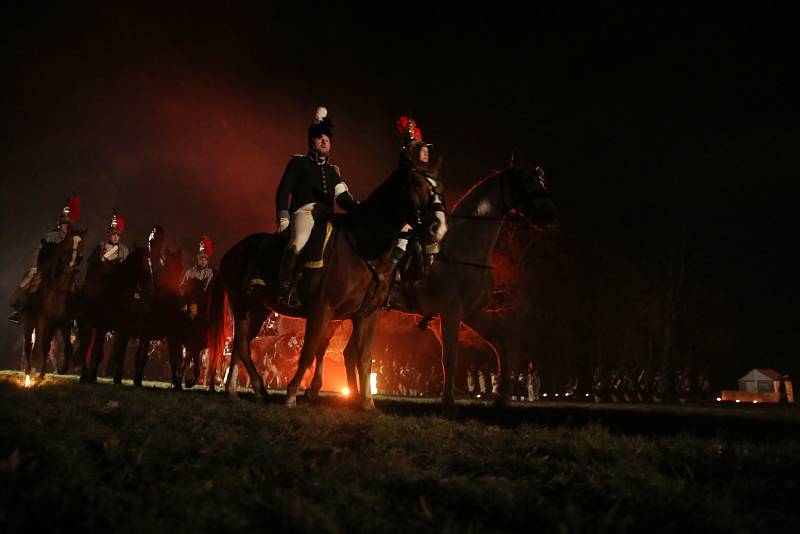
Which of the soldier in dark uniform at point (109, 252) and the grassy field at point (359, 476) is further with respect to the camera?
the soldier in dark uniform at point (109, 252)

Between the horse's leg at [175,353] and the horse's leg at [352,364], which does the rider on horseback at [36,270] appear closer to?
the horse's leg at [175,353]

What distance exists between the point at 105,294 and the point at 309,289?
7.85 m

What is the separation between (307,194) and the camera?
929cm

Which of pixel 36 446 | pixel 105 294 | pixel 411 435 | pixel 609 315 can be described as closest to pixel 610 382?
pixel 609 315

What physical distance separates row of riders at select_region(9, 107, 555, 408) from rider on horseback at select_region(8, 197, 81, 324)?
2030 mm

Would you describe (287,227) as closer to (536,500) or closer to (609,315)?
(536,500)

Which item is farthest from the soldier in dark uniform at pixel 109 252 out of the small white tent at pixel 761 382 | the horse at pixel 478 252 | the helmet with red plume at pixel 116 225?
the small white tent at pixel 761 382

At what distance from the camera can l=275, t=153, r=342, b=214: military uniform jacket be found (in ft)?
30.4

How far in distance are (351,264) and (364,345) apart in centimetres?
143

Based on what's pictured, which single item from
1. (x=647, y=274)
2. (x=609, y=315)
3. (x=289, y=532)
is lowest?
(x=289, y=532)

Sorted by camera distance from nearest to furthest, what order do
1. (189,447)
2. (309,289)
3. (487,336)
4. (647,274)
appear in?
1. (189,447)
2. (309,289)
3. (487,336)
4. (647,274)

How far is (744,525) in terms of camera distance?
3637 millimetres

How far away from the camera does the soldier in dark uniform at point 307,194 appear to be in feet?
29.2

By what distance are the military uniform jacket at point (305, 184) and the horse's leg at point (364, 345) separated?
1.73 metres
